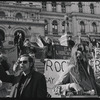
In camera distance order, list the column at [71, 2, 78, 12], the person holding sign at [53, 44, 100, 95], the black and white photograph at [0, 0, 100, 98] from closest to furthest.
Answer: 1. the black and white photograph at [0, 0, 100, 98]
2. the person holding sign at [53, 44, 100, 95]
3. the column at [71, 2, 78, 12]

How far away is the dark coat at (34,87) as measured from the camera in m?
4.09

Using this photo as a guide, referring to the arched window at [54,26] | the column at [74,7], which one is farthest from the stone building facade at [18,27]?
the column at [74,7]

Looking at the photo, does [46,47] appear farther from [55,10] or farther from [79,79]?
[55,10]

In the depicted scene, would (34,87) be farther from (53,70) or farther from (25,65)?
(53,70)

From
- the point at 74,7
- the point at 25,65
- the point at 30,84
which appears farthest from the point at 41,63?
the point at 74,7

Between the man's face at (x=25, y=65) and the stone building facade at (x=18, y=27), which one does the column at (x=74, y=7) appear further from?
the man's face at (x=25, y=65)

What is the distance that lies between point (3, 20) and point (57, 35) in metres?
19.0

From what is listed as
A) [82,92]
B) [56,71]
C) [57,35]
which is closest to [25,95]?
[82,92]

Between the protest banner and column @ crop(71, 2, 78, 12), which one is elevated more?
column @ crop(71, 2, 78, 12)

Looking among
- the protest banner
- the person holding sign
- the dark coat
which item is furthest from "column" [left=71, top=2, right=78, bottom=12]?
the dark coat

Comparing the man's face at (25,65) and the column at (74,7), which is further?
the column at (74,7)

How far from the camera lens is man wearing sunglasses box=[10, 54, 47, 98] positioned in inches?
162

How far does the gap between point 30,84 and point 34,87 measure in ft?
0.33

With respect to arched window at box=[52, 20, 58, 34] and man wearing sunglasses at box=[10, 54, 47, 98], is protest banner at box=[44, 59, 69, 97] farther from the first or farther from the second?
arched window at box=[52, 20, 58, 34]
